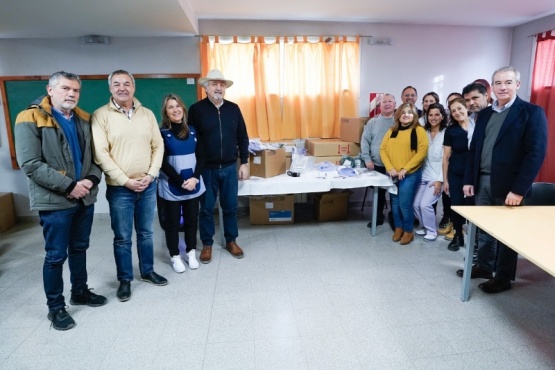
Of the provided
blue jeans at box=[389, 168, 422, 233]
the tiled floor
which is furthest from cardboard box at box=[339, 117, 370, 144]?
the tiled floor

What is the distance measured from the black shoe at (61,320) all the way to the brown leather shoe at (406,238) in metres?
2.82

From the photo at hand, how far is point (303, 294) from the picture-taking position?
8.32 ft

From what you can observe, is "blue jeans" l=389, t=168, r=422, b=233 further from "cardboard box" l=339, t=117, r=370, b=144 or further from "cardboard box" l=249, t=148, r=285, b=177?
"cardboard box" l=249, t=148, r=285, b=177

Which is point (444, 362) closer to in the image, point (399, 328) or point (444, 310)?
point (399, 328)

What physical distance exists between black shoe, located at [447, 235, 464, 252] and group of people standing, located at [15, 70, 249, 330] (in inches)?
78.6

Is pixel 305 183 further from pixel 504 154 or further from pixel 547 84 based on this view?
pixel 547 84

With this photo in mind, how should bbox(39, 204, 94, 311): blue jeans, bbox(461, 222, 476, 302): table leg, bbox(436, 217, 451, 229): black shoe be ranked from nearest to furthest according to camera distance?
bbox(39, 204, 94, 311): blue jeans
bbox(461, 222, 476, 302): table leg
bbox(436, 217, 451, 229): black shoe

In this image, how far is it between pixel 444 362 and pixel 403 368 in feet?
0.75

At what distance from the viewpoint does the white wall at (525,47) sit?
4.28 meters

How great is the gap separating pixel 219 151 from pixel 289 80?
73.9 inches

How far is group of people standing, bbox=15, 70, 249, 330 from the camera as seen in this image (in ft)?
6.50

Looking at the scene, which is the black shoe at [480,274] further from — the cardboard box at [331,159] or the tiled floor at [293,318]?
the cardboard box at [331,159]

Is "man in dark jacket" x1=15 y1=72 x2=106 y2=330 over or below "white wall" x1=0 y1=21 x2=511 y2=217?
below

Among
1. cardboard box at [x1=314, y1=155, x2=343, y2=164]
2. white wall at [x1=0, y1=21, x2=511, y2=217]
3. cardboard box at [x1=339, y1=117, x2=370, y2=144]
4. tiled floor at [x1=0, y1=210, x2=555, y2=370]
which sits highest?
white wall at [x1=0, y1=21, x2=511, y2=217]
